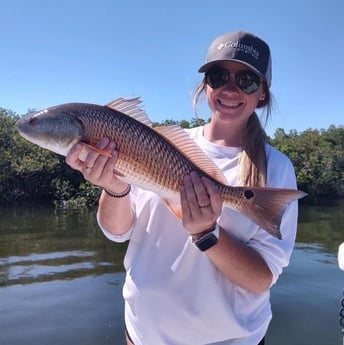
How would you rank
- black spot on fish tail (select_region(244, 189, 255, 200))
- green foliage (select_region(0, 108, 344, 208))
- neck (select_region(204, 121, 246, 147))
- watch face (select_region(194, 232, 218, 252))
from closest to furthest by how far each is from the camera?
watch face (select_region(194, 232, 218, 252)) < black spot on fish tail (select_region(244, 189, 255, 200)) < neck (select_region(204, 121, 246, 147)) < green foliage (select_region(0, 108, 344, 208))

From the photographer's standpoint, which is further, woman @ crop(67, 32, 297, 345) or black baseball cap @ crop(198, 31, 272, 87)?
black baseball cap @ crop(198, 31, 272, 87)

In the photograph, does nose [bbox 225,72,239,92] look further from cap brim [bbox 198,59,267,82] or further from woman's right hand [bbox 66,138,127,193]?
woman's right hand [bbox 66,138,127,193]

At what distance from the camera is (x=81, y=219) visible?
2877 centimetres

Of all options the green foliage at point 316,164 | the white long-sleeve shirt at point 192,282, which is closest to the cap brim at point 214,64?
the white long-sleeve shirt at point 192,282

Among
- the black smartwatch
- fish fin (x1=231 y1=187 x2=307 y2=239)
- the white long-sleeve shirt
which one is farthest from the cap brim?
the black smartwatch

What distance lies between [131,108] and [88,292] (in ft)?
34.2

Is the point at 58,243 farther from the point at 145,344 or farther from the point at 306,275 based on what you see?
the point at 145,344

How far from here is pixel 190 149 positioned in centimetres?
233

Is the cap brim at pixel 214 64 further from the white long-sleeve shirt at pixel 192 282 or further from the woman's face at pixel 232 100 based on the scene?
the white long-sleeve shirt at pixel 192 282

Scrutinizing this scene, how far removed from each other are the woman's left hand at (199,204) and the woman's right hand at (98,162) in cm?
36

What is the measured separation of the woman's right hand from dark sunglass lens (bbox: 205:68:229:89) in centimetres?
61

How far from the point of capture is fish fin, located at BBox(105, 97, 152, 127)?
233cm

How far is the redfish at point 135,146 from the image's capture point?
221cm

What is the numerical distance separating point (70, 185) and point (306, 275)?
29.4 meters
